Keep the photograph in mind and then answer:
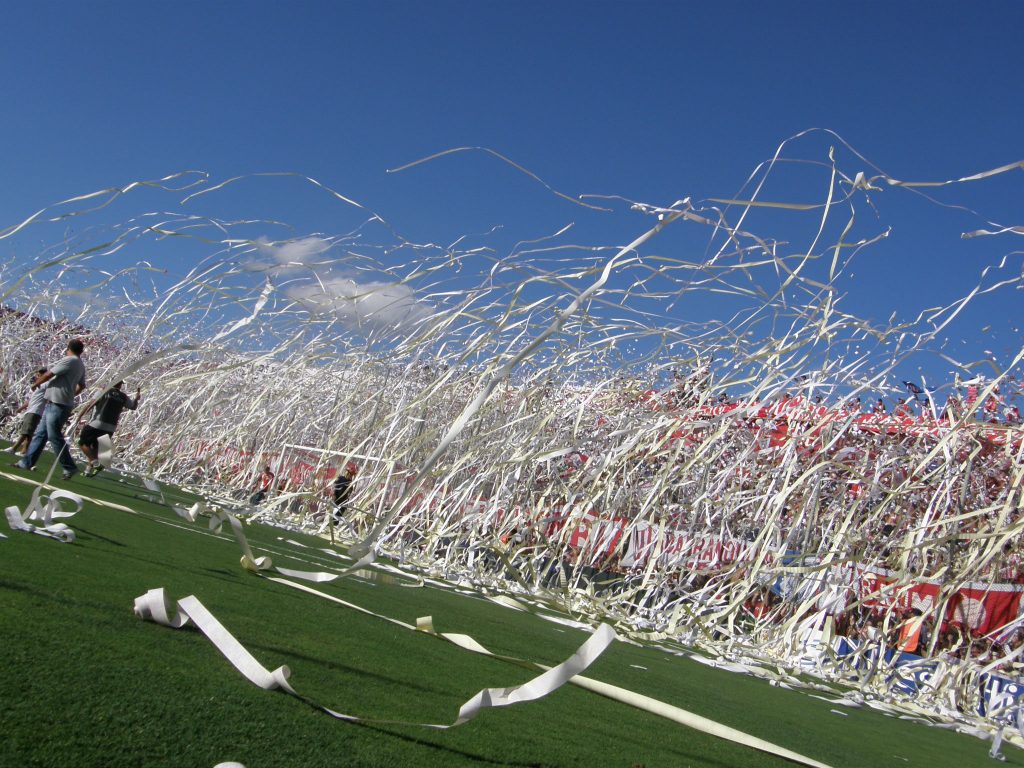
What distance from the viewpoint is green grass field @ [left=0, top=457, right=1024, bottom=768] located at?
52.2 inches

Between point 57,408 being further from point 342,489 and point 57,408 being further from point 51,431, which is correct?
point 342,489

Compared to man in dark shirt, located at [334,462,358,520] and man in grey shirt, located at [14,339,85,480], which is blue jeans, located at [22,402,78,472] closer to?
man in grey shirt, located at [14,339,85,480]

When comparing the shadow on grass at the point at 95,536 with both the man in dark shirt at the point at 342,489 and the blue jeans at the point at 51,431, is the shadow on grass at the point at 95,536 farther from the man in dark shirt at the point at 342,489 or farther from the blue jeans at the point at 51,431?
the blue jeans at the point at 51,431

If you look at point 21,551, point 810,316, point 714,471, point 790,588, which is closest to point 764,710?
point 790,588

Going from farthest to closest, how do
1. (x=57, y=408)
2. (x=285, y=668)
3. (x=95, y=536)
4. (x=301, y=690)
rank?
(x=57, y=408), (x=95, y=536), (x=301, y=690), (x=285, y=668)

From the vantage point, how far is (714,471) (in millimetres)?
3613

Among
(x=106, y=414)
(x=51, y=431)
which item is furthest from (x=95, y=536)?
(x=106, y=414)

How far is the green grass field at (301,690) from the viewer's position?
1.33 meters

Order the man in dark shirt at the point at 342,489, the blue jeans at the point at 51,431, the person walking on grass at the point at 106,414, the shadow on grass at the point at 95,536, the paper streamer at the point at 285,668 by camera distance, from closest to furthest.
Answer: the paper streamer at the point at 285,668
the shadow on grass at the point at 95,536
the man in dark shirt at the point at 342,489
the blue jeans at the point at 51,431
the person walking on grass at the point at 106,414

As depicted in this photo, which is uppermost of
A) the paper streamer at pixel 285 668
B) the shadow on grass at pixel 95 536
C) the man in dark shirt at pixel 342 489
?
the man in dark shirt at pixel 342 489

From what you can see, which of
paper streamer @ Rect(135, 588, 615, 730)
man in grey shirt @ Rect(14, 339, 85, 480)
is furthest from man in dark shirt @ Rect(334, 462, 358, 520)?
paper streamer @ Rect(135, 588, 615, 730)

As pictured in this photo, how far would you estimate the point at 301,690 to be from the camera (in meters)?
1.71

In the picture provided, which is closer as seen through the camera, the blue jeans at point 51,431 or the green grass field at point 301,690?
the green grass field at point 301,690

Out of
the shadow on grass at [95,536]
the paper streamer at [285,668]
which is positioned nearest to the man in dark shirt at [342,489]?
the shadow on grass at [95,536]
